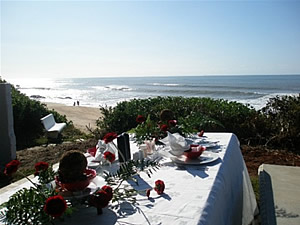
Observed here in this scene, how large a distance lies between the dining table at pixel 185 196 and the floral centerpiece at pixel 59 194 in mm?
60

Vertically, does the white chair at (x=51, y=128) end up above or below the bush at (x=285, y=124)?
below

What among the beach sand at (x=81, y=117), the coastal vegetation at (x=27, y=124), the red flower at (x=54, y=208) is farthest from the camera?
the beach sand at (x=81, y=117)

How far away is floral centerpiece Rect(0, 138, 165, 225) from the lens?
1104 mm

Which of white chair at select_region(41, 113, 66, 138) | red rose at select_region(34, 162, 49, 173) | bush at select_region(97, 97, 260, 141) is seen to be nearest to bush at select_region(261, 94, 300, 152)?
bush at select_region(97, 97, 260, 141)

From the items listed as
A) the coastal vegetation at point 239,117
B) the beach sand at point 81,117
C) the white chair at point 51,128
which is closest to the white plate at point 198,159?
the coastal vegetation at point 239,117

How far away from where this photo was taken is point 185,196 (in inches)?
59.3

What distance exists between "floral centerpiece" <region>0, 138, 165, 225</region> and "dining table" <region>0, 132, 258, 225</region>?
0.06m

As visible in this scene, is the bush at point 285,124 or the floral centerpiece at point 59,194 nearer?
the floral centerpiece at point 59,194

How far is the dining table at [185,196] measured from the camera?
1290 mm

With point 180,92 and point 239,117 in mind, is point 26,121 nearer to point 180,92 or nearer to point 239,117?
point 239,117

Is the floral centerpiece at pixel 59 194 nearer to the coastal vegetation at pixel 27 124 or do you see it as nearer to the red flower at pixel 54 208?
the red flower at pixel 54 208

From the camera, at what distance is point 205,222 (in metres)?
1.27

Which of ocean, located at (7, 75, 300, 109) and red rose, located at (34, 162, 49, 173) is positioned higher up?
red rose, located at (34, 162, 49, 173)

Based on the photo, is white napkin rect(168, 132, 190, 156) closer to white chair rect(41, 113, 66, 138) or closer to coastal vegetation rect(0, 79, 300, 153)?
coastal vegetation rect(0, 79, 300, 153)
